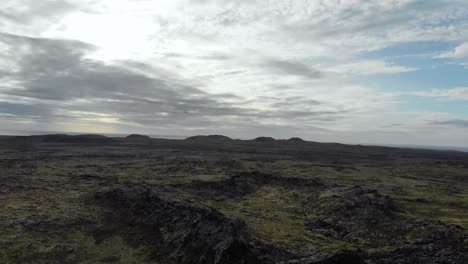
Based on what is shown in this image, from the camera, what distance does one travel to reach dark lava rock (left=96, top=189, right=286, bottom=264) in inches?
1014

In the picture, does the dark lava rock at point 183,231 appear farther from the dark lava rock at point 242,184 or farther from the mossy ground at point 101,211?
the dark lava rock at point 242,184

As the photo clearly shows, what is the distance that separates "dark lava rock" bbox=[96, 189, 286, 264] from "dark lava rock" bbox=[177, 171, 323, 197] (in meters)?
16.4

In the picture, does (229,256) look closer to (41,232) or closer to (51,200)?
(41,232)

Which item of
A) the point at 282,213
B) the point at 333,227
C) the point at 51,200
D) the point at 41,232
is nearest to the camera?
the point at 41,232

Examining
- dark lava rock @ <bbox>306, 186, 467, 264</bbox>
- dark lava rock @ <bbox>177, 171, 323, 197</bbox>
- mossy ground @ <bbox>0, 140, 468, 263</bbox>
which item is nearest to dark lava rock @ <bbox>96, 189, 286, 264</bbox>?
mossy ground @ <bbox>0, 140, 468, 263</bbox>

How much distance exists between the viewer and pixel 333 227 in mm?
39688

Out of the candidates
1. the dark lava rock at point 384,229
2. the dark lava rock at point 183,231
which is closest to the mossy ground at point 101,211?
the dark lava rock at point 384,229

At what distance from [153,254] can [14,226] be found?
715 inches

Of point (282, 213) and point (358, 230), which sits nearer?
point (358, 230)

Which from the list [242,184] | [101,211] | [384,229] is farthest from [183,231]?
[242,184]

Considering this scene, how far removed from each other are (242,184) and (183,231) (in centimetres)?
3376

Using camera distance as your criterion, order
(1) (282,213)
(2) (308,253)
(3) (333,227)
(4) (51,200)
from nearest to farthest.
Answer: (2) (308,253) < (3) (333,227) < (1) (282,213) < (4) (51,200)

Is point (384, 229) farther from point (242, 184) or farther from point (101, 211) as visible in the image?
point (101, 211)

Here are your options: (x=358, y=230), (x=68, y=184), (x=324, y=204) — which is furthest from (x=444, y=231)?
(x=68, y=184)
